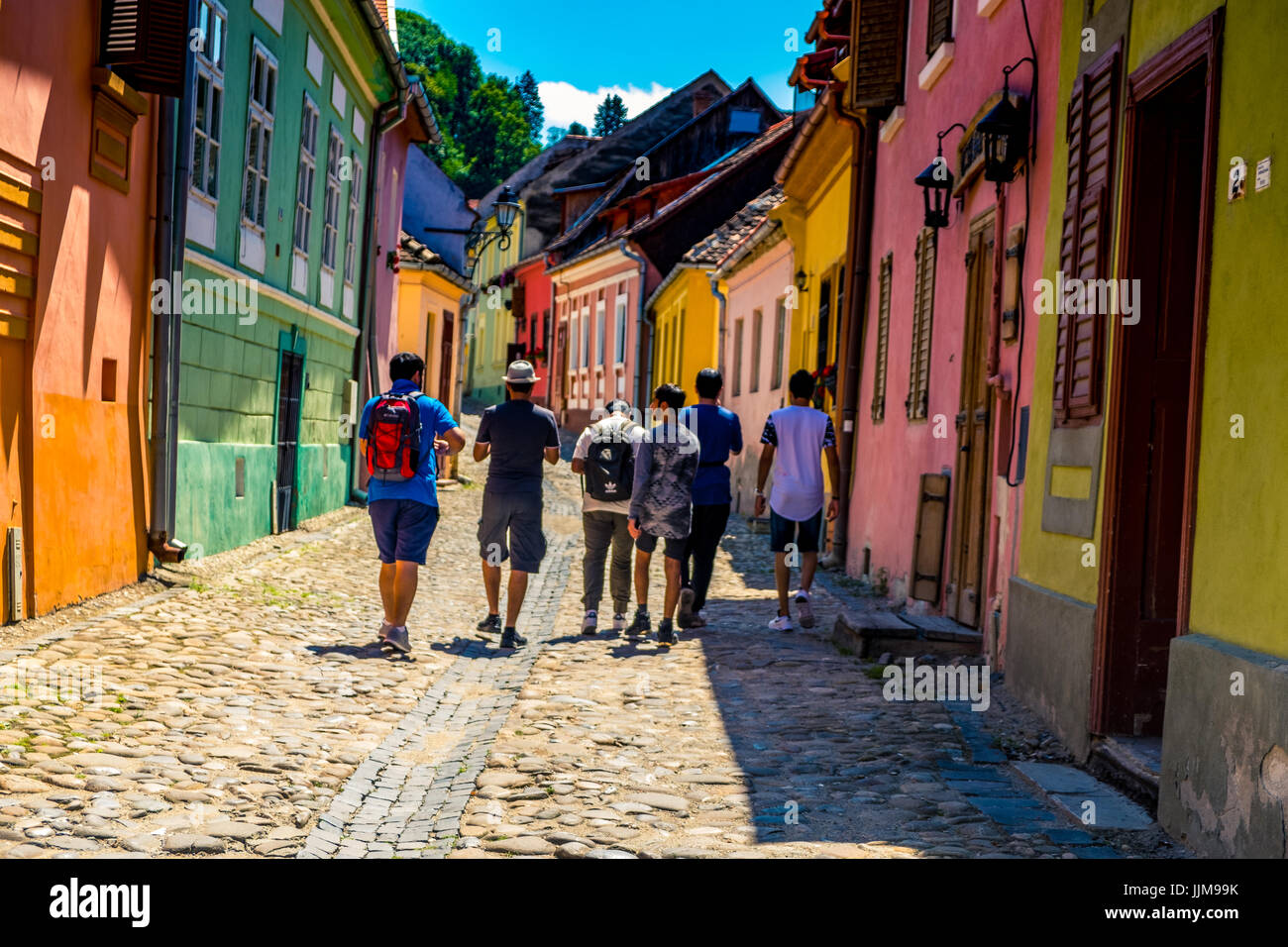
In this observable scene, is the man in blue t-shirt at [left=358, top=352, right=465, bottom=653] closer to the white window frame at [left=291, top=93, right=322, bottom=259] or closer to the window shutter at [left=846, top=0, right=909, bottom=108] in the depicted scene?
the window shutter at [left=846, top=0, right=909, bottom=108]

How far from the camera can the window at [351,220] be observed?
18906 mm

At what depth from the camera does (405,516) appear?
9266 millimetres

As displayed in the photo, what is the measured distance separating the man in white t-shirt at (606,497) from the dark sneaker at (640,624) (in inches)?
8.4

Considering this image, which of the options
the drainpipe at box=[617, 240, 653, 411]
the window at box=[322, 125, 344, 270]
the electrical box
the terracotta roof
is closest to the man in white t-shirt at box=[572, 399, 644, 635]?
the electrical box

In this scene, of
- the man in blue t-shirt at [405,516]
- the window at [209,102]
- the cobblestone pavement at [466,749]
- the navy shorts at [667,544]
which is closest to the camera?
the cobblestone pavement at [466,749]

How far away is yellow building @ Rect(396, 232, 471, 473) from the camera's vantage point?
979 inches

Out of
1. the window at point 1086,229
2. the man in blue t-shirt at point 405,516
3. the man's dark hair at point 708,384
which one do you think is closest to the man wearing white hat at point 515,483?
the man in blue t-shirt at point 405,516

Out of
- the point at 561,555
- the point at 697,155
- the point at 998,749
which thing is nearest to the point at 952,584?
the point at 998,749

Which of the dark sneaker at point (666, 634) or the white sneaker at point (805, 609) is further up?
the white sneaker at point (805, 609)

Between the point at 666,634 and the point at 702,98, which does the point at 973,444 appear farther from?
the point at 702,98

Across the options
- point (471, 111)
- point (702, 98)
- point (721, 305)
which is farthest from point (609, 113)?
point (721, 305)

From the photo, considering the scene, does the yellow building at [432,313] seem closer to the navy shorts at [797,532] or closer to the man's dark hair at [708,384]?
the man's dark hair at [708,384]

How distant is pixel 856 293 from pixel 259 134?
5923 millimetres

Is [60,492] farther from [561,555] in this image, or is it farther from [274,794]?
[561,555]
